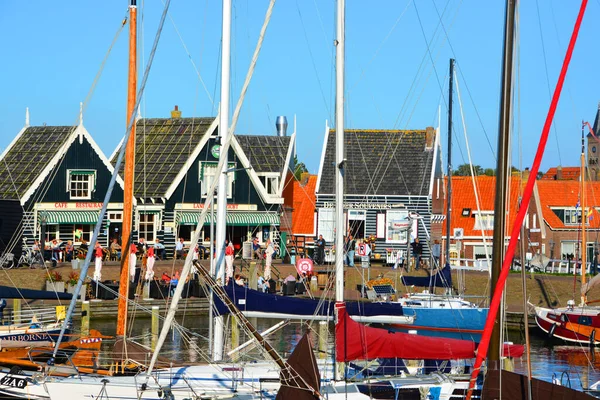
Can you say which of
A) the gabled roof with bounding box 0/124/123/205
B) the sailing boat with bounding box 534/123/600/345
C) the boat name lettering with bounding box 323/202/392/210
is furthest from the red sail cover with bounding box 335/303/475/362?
the boat name lettering with bounding box 323/202/392/210

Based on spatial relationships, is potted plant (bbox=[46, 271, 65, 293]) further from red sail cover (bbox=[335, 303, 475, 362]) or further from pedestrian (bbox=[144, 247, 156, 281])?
red sail cover (bbox=[335, 303, 475, 362])

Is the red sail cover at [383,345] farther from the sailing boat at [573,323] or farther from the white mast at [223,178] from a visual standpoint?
the sailing boat at [573,323]

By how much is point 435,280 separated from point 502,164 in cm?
2442

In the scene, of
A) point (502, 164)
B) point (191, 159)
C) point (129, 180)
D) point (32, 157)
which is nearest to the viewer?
point (502, 164)

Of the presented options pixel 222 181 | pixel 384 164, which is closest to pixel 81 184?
pixel 384 164

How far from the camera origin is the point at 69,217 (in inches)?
1954

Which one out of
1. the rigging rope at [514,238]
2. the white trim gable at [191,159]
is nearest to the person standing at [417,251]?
the white trim gable at [191,159]

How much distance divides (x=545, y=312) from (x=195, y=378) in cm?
2127

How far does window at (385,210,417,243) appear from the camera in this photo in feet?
184

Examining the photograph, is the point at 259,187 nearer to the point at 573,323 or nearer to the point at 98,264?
the point at 98,264

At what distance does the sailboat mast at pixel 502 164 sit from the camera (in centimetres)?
1753

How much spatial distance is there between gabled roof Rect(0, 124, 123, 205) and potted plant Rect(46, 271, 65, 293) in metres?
8.02

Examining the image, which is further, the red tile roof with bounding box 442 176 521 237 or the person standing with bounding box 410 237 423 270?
the red tile roof with bounding box 442 176 521 237

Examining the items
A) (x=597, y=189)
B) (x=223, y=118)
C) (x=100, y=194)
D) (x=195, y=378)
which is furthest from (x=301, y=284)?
(x=597, y=189)
